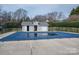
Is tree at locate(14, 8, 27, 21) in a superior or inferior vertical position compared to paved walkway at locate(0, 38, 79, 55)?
superior

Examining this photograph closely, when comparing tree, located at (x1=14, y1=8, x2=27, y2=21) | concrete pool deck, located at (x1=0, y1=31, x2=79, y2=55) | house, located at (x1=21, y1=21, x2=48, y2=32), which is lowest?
concrete pool deck, located at (x1=0, y1=31, x2=79, y2=55)

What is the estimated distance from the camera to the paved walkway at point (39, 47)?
5.37m

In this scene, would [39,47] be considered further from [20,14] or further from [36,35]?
[20,14]

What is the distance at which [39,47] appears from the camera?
5.45m

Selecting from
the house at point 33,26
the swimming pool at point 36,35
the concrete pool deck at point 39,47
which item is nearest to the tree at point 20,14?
the house at point 33,26

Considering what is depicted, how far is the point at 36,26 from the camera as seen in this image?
18.7ft

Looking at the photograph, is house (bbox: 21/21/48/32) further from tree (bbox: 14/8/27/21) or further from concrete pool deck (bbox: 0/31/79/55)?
concrete pool deck (bbox: 0/31/79/55)

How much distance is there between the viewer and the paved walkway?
537 cm

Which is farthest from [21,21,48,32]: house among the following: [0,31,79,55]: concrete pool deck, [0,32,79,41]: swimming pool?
[0,31,79,55]: concrete pool deck

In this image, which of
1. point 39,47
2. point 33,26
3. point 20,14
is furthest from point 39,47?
point 20,14
